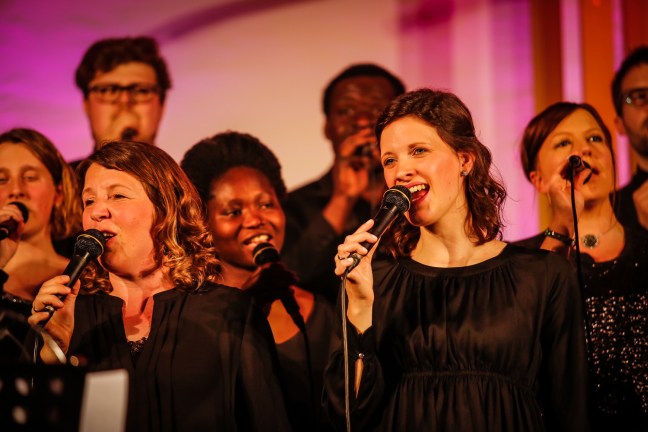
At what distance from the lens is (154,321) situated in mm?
2770

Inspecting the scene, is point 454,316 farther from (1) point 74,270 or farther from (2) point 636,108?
(2) point 636,108

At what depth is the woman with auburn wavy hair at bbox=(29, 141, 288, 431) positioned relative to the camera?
8.82 ft

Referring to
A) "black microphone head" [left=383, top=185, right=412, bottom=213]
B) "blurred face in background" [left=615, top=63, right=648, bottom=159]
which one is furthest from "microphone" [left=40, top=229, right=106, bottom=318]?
"blurred face in background" [left=615, top=63, right=648, bottom=159]

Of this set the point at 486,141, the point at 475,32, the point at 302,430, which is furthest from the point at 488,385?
the point at 475,32

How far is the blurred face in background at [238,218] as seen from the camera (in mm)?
3654

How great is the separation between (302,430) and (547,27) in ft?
7.76

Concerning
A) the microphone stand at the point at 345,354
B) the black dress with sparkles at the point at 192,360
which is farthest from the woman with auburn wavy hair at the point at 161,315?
the microphone stand at the point at 345,354

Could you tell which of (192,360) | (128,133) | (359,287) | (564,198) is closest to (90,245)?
(192,360)

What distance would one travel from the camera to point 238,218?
366 cm

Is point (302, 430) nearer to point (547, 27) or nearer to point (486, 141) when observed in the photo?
point (486, 141)

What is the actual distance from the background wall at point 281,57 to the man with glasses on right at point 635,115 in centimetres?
20

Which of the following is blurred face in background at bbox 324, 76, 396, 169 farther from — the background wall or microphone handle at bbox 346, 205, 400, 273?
microphone handle at bbox 346, 205, 400, 273

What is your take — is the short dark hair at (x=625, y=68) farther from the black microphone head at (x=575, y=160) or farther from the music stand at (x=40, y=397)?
the music stand at (x=40, y=397)

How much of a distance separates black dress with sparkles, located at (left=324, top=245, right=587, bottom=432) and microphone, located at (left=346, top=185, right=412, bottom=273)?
37 cm
